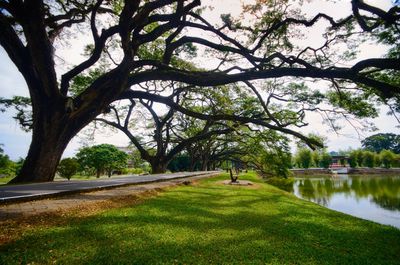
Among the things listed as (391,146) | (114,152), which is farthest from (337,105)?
(391,146)

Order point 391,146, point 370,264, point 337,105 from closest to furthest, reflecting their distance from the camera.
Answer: point 370,264, point 337,105, point 391,146

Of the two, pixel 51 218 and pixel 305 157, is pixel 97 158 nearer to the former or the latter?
pixel 51 218

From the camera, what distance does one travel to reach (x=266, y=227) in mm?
5504

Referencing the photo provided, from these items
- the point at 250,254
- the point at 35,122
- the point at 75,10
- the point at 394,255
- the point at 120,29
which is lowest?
the point at 394,255

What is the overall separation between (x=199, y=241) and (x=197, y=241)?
4cm

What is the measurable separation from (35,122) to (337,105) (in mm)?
15519

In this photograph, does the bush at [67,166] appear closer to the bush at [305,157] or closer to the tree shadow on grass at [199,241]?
the tree shadow on grass at [199,241]

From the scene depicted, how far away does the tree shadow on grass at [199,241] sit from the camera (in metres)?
3.42

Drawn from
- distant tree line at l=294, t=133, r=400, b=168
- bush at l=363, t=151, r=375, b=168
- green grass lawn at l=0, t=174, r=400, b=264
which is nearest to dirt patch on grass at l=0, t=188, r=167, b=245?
green grass lawn at l=0, t=174, r=400, b=264

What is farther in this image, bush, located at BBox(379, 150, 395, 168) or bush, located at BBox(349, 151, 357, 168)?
bush, located at BBox(349, 151, 357, 168)

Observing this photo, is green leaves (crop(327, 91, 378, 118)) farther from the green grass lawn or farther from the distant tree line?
the distant tree line

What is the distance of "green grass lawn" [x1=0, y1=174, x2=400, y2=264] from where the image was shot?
11.2ft

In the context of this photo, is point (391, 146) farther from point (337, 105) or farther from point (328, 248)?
point (328, 248)

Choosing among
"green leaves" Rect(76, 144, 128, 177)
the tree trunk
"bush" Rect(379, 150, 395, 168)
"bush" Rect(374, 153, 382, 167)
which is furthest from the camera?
"bush" Rect(374, 153, 382, 167)
